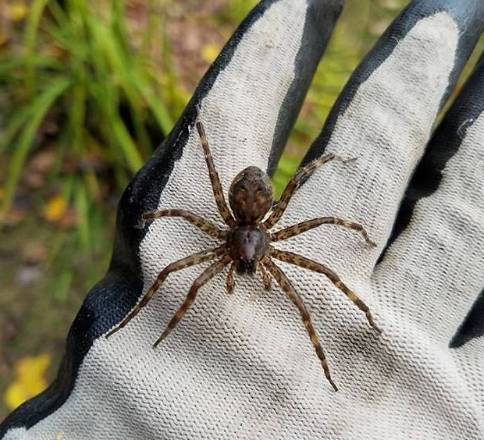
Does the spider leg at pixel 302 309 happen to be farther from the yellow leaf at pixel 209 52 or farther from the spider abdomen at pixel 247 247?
the yellow leaf at pixel 209 52

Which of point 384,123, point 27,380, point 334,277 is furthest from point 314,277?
point 27,380

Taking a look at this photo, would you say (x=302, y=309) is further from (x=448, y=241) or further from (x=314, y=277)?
(x=448, y=241)

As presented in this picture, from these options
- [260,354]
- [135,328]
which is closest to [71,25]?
[135,328]

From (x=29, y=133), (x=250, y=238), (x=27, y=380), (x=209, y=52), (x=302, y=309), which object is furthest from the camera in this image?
(x=209, y=52)

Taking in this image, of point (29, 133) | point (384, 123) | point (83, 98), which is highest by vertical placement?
point (384, 123)

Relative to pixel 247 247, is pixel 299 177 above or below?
above

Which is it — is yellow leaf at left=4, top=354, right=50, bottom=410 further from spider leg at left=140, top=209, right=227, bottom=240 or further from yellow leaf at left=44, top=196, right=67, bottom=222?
spider leg at left=140, top=209, right=227, bottom=240

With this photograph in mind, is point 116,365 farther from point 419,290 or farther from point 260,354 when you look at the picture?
point 419,290
